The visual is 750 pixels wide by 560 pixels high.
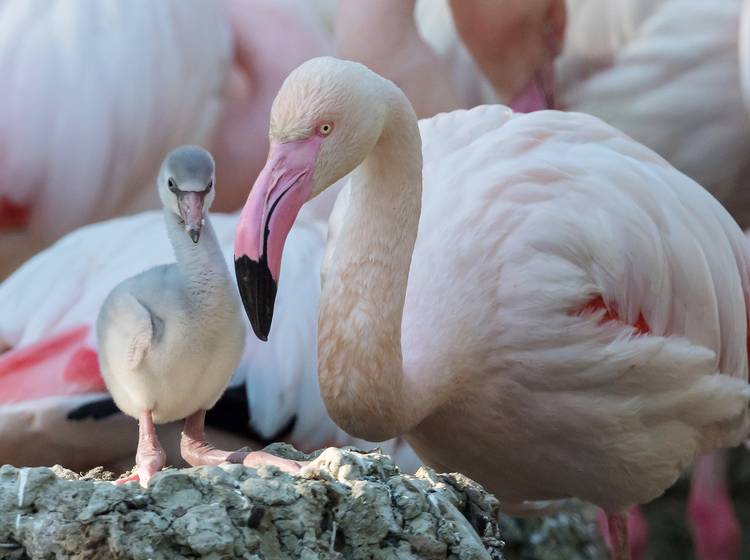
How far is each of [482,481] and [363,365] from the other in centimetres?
62

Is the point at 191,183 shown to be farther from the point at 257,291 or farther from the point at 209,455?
the point at 209,455

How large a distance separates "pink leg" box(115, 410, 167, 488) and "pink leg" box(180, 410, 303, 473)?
0.09 metres

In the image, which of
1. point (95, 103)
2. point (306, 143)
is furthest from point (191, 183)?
point (95, 103)

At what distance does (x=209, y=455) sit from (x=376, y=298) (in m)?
0.52

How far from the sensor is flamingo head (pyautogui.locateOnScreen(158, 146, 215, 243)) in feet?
9.20

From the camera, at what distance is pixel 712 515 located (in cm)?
500

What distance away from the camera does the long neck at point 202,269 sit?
2840mm

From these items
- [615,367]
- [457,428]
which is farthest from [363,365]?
[615,367]

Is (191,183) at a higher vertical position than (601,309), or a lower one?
higher

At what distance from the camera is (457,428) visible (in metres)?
3.46

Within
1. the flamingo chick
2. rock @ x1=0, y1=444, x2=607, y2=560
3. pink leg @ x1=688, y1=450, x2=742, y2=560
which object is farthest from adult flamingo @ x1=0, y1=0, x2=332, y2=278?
rock @ x1=0, y1=444, x2=607, y2=560

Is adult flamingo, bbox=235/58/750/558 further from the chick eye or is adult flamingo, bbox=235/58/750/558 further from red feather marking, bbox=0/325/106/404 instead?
red feather marking, bbox=0/325/106/404

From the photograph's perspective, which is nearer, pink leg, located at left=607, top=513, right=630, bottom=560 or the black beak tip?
the black beak tip

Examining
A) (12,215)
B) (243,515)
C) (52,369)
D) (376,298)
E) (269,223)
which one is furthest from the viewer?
(12,215)
